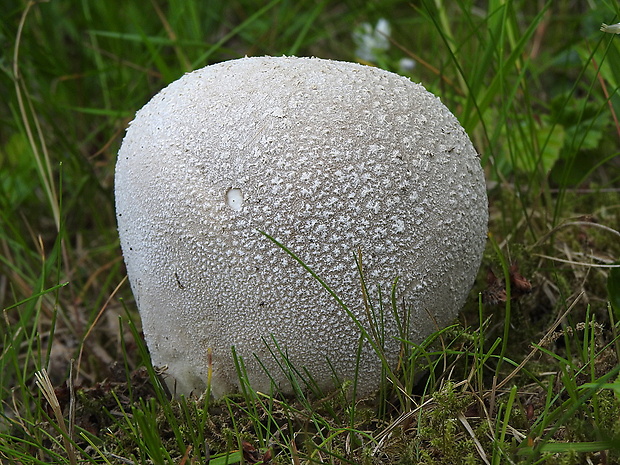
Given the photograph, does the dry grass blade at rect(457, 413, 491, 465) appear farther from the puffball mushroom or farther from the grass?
the puffball mushroom

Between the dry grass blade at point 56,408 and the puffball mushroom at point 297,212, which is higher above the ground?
the puffball mushroom at point 297,212

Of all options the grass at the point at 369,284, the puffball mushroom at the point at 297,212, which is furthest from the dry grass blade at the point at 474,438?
the puffball mushroom at the point at 297,212

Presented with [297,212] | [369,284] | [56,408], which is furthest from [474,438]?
[56,408]

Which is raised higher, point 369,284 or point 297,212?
point 297,212

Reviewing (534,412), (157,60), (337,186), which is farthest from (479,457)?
(157,60)

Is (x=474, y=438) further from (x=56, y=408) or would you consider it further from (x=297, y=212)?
(x=56, y=408)

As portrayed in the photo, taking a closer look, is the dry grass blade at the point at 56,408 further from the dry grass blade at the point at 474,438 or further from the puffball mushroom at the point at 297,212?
the dry grass blade at the point at 474,438

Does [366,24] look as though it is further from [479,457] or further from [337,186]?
[479,457]
